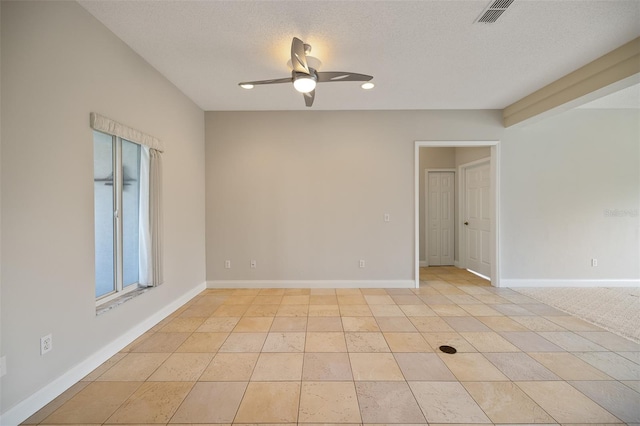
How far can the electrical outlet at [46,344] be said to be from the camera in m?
1.73

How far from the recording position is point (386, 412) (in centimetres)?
168

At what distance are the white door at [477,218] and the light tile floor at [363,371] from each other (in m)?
1.74

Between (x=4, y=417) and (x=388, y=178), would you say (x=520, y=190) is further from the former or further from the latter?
(x=4, y=417)

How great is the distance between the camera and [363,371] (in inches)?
82.5

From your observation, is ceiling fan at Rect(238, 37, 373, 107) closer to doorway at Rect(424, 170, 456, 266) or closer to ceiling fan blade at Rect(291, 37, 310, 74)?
ceiling fan blade at Rect(291, 37, 310, 74)

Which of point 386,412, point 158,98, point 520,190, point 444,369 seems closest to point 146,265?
point 158,98

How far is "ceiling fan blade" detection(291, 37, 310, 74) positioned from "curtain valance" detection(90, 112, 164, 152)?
168 cm

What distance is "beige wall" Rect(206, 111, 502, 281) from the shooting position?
168 inches

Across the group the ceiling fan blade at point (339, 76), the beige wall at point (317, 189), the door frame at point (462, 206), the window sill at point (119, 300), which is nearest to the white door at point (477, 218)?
the door frame at point (462, 206)

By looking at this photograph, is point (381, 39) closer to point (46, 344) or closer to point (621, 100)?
point (46, 344)

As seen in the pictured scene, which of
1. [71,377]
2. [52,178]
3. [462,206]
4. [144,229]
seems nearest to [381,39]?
[52,178]

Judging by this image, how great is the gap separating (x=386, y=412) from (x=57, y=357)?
7.60 feet

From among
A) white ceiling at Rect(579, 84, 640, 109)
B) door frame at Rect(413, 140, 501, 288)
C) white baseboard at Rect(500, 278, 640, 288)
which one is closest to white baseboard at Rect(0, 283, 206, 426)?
door frame at Rect(413, 140, 501, 288)

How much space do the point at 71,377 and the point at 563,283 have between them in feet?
20.6
